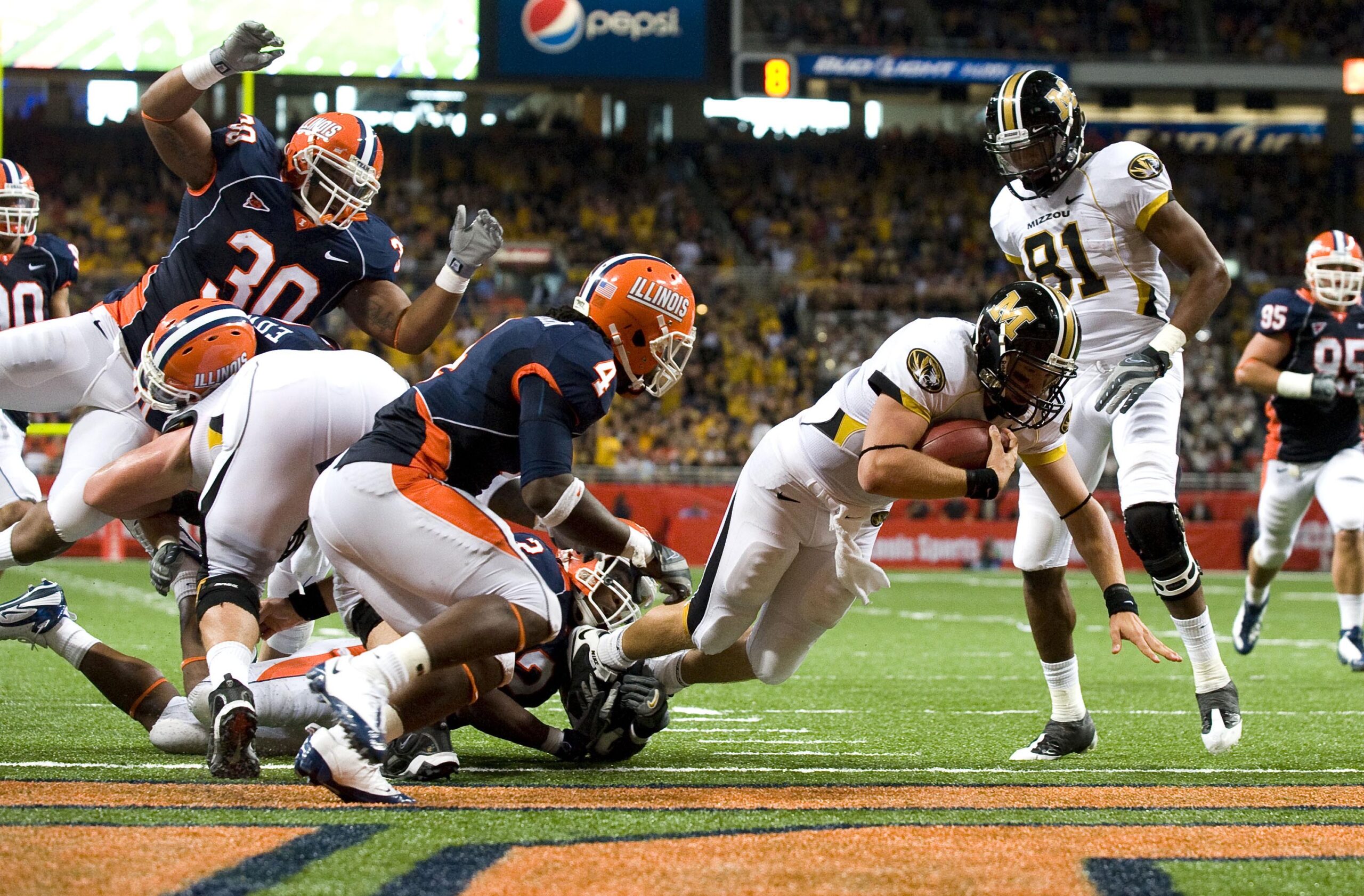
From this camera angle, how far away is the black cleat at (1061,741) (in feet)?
15.4

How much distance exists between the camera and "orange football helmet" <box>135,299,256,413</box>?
4414 mm

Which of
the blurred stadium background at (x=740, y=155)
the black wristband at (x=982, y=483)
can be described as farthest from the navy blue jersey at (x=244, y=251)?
the blurred stadium background at (x=740, y=155)

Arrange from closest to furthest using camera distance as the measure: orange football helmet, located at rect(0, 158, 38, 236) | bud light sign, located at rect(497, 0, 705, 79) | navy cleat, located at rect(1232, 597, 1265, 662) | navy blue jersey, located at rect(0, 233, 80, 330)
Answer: orange football helmet, located at rect(0, 158, 38, 236), navy blue jersey, located at rect(0, 233, 80, 330), navy cleat, located at rect(1232, 597, 1265, 662), bud light sign, located at rect(497, 0, 705, 79)

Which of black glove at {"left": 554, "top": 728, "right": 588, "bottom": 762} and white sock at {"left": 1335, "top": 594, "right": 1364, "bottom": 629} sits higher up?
black glove at {"left": 554, "top": 728, "right": 588, "bottom": 762}

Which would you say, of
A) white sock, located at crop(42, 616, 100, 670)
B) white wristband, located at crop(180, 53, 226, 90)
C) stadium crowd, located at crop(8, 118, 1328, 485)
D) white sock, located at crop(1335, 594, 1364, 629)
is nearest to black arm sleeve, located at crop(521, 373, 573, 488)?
white sock, located at crop(42, 616, 100, 670)

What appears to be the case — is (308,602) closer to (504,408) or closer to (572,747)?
(572,747)

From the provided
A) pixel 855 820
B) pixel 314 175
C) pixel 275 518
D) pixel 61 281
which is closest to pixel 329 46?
pixel 61 281

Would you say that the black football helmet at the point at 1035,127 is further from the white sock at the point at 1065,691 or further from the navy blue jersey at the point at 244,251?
the navy blue jersey at the point at 244,251

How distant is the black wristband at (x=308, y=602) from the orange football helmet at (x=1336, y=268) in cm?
601

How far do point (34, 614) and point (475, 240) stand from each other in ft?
6.27

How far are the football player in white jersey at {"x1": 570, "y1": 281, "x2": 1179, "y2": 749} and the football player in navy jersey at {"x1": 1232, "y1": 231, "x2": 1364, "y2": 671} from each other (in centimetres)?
386

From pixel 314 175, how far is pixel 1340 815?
12.7ft

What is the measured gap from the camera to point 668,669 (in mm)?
4758

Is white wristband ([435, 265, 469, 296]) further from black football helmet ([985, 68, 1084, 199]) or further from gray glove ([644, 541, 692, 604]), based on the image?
black football helmet ([985, 68, 1084, 199])
